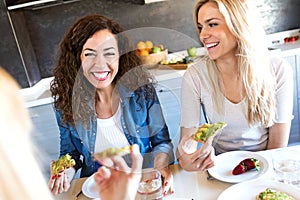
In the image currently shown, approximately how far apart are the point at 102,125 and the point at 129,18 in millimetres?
1774

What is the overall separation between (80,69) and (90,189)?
385 millimetres

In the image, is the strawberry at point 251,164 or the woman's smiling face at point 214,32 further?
the woman's smiling face at point 214,32

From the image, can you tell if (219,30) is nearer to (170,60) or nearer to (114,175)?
(170,60)

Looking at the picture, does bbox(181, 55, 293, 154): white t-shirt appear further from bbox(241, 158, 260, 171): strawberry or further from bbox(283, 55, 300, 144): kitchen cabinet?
bbox(283, 55, 300, 144): kitchen cabinet

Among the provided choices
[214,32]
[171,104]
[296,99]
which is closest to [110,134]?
[171,104]

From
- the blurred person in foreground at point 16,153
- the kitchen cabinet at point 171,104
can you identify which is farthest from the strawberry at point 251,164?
the blurred person in foreground at point 16,153

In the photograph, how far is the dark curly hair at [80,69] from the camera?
95 cm

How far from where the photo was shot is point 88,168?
3.92ft

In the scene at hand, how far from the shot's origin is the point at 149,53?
101 cm

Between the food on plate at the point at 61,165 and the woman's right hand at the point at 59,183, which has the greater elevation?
the food on plate at the point at 61,165

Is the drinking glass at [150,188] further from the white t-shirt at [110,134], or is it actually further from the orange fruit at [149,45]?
the orange fruit at [149,45]

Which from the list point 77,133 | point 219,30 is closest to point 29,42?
point 77,133

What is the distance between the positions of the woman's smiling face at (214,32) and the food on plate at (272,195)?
1.67ft

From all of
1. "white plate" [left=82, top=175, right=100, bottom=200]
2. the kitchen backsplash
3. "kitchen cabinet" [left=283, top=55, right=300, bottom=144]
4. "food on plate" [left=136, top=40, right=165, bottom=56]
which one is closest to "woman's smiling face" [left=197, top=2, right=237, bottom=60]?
"food on plate" [left=136, top=40, right=165, bottom=56]
